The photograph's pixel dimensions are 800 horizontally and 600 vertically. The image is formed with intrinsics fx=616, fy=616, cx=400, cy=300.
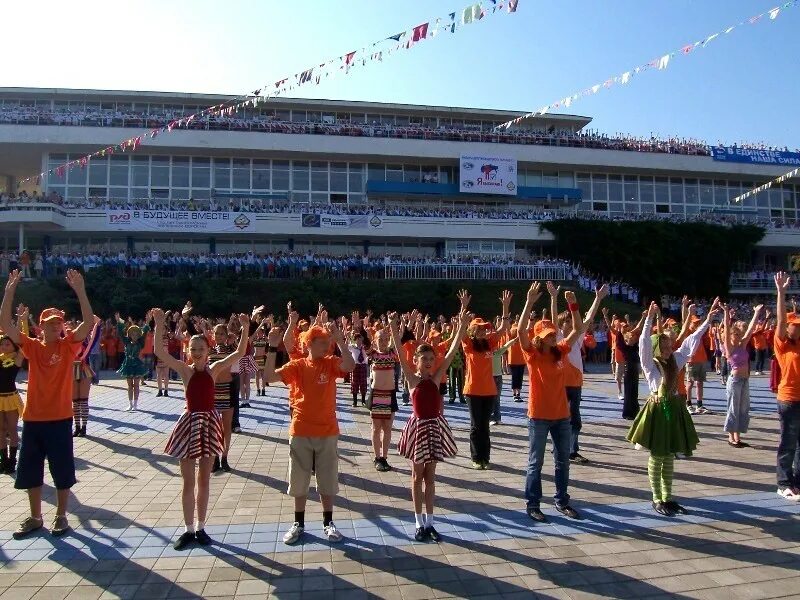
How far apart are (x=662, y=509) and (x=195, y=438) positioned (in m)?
4.18

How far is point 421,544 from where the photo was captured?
4.99 m

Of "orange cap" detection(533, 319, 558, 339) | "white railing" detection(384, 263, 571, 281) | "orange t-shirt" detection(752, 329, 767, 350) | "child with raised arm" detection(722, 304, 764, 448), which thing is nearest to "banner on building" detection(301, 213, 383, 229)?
"white railing" detection(384, 263, 571, 281)

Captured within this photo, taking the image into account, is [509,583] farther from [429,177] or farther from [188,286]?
[429,177]

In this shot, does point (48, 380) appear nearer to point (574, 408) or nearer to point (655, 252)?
point (574, 408)

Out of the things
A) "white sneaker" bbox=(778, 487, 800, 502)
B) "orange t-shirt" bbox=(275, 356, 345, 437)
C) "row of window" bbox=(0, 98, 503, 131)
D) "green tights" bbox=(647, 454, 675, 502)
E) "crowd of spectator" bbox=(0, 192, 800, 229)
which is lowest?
"white sneaker" bbox=(778, 487, 800, 502)

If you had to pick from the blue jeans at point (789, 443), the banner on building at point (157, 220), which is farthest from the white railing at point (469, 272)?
Result: the blue jeans at point (789, 443)

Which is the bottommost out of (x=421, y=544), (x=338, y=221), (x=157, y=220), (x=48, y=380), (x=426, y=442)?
(x=421, y=544)

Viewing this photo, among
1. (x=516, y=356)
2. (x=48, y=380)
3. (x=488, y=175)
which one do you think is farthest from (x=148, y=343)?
(x=488, y=175)

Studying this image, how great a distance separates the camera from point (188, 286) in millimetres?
27250

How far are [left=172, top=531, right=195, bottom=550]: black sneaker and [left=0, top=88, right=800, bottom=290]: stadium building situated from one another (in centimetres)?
2956

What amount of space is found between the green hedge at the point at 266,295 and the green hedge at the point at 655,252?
7.15m

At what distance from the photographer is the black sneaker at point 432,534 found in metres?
5.05

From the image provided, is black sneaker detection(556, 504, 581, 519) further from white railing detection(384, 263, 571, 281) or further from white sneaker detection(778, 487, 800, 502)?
white railing detection(384, 263, 571, 281)

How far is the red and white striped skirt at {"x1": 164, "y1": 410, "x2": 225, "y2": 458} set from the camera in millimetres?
5000
